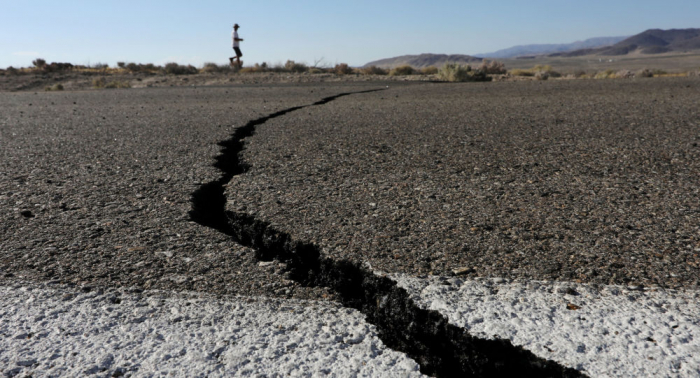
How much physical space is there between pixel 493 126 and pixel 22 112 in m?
6.57

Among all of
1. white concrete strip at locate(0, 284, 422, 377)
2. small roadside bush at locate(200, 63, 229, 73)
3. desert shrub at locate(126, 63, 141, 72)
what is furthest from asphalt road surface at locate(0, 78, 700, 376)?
desert shrub at locate(126, 63, 141, 72)

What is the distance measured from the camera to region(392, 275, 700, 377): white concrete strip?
1.32m

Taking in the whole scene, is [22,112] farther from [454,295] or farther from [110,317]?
[454,295]

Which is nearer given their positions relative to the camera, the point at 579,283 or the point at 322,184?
the point at 579,283

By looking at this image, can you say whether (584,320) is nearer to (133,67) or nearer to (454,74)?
(454,74)

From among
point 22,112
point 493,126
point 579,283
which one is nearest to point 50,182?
point 579,283

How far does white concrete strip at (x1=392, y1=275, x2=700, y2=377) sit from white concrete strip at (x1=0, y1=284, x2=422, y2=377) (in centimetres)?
28

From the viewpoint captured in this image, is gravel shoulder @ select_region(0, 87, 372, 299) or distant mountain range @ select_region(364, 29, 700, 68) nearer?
gravel shoulder @ select_region(0, 87, 372, 299)

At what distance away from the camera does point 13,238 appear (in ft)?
7.30

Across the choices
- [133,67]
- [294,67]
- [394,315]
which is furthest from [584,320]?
[133,67]

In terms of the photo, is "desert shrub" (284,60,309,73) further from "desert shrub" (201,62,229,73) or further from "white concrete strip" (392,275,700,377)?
"white concrete strip" (392,275,700,377)

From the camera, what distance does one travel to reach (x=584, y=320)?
1493 millimetres

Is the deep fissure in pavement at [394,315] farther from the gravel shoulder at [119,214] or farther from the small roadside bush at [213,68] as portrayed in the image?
the small roadside bush at [213,68]

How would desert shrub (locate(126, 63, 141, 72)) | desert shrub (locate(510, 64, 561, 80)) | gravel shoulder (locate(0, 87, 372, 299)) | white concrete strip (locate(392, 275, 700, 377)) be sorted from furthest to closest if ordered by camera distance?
desert shrub (locate(126, 63, 141, 72))
desert shrub (locate(510, 64, 561, 80))
gravel shoulder (locate(0, 87, 372, 299))
white concrete strip (locate(392, 275, 700, 377))
